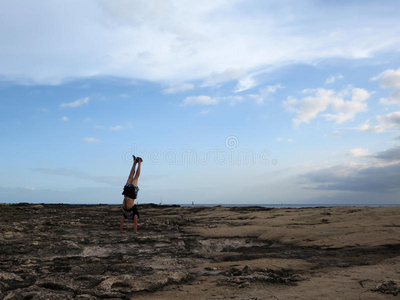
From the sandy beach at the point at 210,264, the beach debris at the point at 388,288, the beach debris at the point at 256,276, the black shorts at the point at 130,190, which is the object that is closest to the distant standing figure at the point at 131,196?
the black shorts at the point at 130,190

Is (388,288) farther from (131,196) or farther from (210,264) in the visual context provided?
(131,196)

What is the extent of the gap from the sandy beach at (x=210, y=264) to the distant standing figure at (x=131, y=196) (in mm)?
1058

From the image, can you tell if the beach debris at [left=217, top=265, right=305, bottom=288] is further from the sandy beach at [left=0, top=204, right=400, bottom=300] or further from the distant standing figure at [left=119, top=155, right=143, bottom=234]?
the distant standing figure at [left=119, top=155, right=143, bottom=234]

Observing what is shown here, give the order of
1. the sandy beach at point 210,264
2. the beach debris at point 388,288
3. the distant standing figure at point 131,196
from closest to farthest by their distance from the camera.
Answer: the beach debris at point 388,288 < the sandy beach at point 210,264 < the distant standing figure at point 131,196

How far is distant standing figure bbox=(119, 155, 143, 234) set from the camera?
9.95 meters

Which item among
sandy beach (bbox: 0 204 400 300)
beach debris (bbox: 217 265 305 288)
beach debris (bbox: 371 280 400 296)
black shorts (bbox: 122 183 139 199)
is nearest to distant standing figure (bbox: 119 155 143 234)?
black shorts (bbox: 122 183 139 199)

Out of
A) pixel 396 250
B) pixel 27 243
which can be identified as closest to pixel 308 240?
pixel 396 250

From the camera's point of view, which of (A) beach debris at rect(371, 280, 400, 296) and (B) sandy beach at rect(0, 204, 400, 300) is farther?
(B) sandy beach at rect(0, 204, 400, 300)

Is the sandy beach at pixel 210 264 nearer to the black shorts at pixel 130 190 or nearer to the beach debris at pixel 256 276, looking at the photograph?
the beach debris at pixel 256 276

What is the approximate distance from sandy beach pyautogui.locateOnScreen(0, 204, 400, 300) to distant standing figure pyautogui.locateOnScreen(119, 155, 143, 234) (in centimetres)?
106

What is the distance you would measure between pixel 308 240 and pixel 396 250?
1.97m

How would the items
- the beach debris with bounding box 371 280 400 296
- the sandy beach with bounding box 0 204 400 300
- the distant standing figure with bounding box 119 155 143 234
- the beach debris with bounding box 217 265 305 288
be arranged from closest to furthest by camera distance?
the beach debris with bounding box 371 280 400 296 < the sandy beach with bounding box 0 204 400 300 < the beach debris with bounding box 217 265 305 288 < the distant standing figure with bounding box 119 155 143 234

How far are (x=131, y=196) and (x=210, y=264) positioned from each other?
506 cm

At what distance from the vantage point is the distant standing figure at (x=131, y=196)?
9.95m
